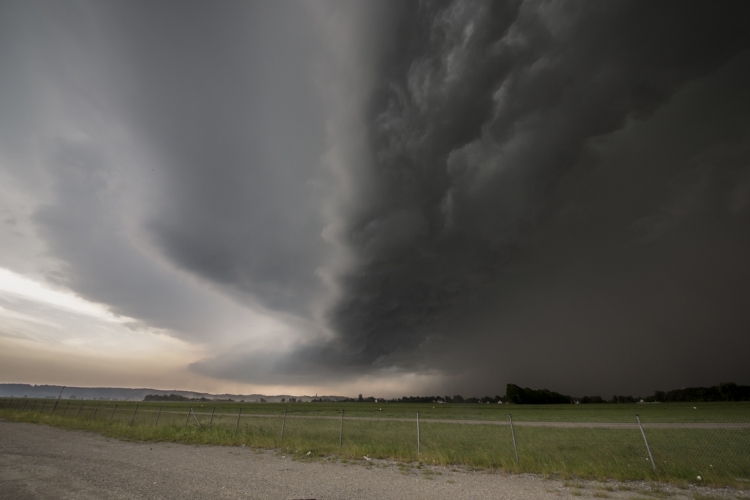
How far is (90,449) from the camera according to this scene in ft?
57.5

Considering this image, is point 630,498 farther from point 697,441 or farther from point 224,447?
point 697,441

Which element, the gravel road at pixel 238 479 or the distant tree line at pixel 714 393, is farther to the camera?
the distant tree line at pixel 714 393

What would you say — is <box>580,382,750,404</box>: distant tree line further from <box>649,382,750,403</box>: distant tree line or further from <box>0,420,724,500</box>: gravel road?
<box>0,420,724,500</box>: gravel road

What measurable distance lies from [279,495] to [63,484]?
23.8 feet

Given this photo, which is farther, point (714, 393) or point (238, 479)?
point (714, 393)

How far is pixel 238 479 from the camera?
11.8 meters

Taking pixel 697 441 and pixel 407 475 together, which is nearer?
pixel 407 475

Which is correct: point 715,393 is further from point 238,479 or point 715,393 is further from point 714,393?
point 238,479

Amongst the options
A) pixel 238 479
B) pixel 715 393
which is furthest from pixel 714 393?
pixel 238 479

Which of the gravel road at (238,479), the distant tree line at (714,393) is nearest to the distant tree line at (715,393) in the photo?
the distant tree line at (714,393)

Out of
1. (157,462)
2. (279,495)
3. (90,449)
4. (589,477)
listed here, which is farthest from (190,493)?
(589,477)

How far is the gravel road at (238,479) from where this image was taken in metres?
10.0

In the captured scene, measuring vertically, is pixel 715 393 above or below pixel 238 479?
above

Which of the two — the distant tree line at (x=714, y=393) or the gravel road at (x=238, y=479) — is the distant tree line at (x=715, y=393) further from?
the gravel road at (x=238, y=479)
